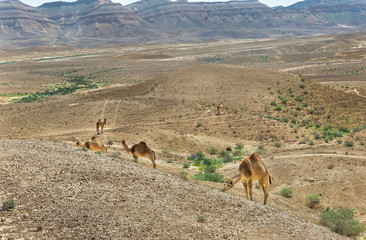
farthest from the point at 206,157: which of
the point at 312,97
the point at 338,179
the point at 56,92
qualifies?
the point at 56,92

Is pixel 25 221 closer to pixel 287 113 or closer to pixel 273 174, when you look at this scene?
pixel 273 174

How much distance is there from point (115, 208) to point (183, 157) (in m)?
14.7

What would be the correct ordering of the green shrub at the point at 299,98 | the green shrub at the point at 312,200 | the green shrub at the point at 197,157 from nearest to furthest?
the green shrub at the point at 312,200 < the green shrub at the point at 197,157 < the green shrub at the point at 299,98

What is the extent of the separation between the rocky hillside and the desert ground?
0.04 m

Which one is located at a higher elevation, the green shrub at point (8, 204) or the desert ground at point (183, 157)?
the green shrub at point (8, 204)

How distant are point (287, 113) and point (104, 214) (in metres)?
29.9

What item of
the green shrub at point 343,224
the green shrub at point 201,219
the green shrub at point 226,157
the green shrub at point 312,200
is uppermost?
the green shrub at point 201,219

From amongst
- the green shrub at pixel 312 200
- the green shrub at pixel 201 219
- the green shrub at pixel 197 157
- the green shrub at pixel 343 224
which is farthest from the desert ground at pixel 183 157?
the green shrub at pixel 343 224

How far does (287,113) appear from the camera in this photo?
116 ft

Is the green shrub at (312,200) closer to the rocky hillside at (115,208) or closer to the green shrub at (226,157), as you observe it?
the rocky hillside at (115,208)

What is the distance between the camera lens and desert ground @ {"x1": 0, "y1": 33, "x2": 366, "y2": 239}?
8.52 metres

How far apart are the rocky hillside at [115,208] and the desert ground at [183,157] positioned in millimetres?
36

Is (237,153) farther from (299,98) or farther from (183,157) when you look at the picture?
(299,98)

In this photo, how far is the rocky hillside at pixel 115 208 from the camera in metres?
7.80
